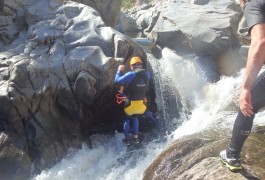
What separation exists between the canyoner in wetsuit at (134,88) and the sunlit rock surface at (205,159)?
6.74ft

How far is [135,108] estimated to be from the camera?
8055 mm

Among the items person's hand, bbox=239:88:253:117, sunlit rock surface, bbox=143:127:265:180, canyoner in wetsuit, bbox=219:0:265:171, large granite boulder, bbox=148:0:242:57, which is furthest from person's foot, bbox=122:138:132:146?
person's hand, bbox=239:88:253:117

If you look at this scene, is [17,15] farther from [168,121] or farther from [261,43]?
[261,43]

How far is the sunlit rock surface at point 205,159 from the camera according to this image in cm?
431

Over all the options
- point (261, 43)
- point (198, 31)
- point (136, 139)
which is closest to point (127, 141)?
point (136, 139)

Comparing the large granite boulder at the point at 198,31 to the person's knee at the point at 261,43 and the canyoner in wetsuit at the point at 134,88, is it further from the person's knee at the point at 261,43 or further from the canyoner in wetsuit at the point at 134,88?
the person's knee at the point at 261,43

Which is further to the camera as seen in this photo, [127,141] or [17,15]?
[17,15]

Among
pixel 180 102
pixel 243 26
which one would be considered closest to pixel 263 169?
pixel 180 102

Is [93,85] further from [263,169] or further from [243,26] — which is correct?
[243,26]

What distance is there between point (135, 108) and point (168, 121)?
181cm

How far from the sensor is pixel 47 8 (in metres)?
9.95

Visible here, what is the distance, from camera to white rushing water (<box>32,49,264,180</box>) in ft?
23.7

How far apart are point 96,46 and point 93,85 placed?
1027mm

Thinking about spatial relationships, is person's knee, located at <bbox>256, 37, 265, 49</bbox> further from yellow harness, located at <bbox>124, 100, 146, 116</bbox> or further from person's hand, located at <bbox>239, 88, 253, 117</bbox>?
yellow harness, located at <bbox>124, 100, 146, 116</bbox>
